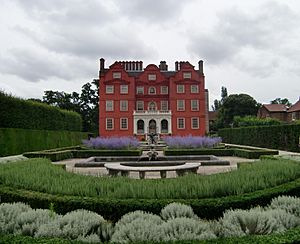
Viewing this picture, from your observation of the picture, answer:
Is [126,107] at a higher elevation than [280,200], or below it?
higher

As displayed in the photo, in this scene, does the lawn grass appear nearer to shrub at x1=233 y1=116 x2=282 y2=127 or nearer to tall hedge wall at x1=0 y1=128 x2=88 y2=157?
tall hedge wall at x1=0 y1=128 x2=88 y2=157

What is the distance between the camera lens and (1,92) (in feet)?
62.3

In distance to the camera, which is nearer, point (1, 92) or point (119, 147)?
point (1, 92)

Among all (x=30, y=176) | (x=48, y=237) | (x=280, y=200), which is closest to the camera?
(x=48, y=237)

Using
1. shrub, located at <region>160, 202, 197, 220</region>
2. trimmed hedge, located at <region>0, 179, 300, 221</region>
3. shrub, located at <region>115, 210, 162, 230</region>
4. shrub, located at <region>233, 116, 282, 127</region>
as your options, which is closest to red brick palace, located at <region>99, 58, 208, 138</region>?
shrub, located at <region>233, 116, 282, 127</region>

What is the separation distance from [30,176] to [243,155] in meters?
14.3

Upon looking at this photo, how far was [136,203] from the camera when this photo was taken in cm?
459

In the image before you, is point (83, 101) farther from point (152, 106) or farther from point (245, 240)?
point (245, 240)

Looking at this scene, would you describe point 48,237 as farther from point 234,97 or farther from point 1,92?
point 234,97

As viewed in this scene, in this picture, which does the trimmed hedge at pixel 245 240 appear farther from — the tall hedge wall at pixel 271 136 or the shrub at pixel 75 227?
the tall hedge wall at pixel 271 136

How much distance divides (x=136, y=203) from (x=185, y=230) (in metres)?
1.35

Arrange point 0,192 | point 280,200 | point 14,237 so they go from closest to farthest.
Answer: point 14,237, point 280,200, point 0,192

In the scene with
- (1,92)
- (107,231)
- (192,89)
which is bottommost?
(107,231)

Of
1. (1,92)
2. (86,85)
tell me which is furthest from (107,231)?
(86,85)
